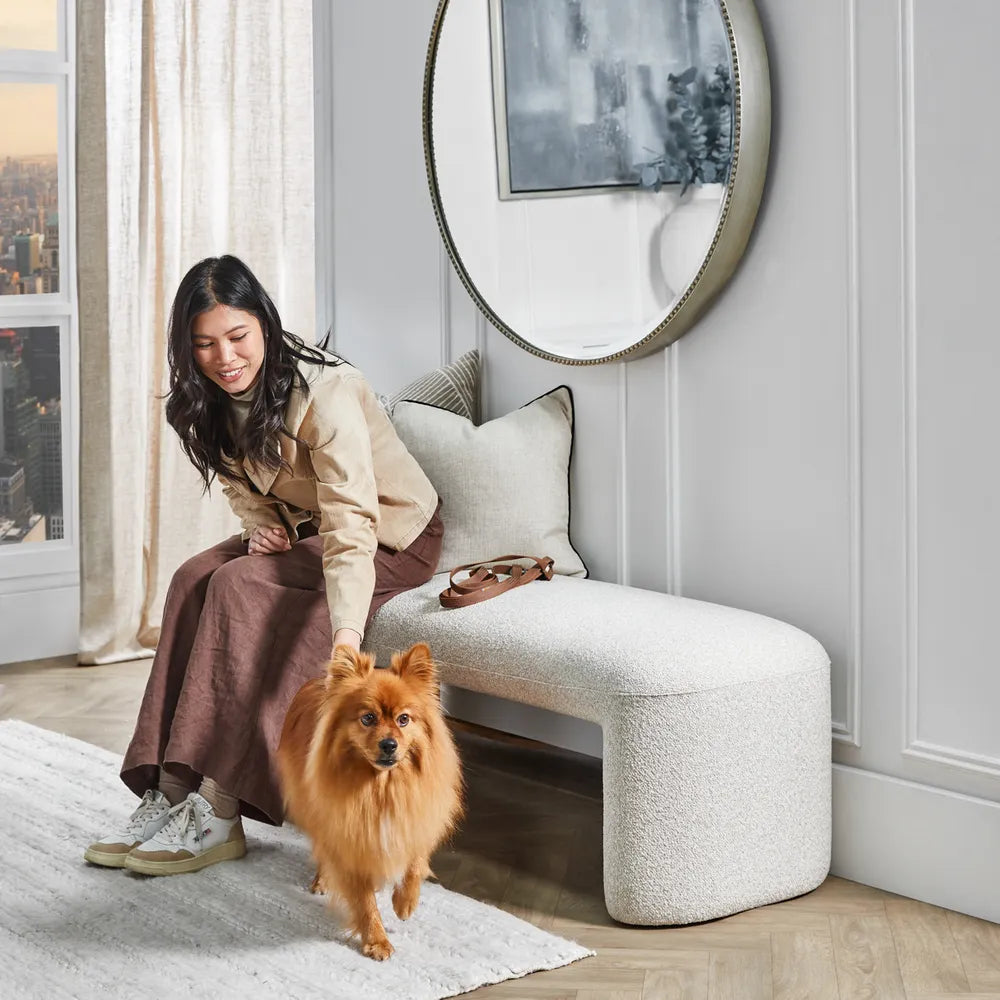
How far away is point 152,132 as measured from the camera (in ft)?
13.8

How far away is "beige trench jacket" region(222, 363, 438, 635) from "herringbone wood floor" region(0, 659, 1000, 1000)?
0.59 metres

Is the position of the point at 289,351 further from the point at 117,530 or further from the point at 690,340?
the point at 117,530

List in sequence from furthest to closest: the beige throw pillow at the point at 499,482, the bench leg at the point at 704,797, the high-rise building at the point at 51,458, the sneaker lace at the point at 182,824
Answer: the high-rise building at the point at 51,458 < the beige throw pillow at the point at 499,482 < the sneaker lace at the point at 182,824 < the bench leg at the point at 704,797

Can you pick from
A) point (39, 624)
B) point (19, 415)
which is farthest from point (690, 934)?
point (19, 415)

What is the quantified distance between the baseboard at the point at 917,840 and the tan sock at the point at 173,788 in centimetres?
121

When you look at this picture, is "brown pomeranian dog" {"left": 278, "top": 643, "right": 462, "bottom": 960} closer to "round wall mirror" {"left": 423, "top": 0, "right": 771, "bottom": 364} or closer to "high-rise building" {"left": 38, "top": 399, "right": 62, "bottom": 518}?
"round wall mirror" {"left": 423, "top": 0, "right": 771, "bottom": 364}

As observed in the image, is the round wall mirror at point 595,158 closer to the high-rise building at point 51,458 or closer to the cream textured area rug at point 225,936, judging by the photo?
the cream textured area rug at point 225,936

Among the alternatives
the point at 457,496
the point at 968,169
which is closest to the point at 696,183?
the point at 968,169

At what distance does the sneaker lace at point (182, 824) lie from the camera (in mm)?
2494

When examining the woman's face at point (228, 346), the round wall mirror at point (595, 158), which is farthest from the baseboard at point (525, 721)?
the woman's face at point (228, 346)

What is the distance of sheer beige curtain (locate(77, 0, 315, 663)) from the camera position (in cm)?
414

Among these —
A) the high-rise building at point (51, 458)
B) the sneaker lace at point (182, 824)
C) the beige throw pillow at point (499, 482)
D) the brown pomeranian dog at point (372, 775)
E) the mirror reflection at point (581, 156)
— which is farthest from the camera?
the high-rise building at point (51, 458)

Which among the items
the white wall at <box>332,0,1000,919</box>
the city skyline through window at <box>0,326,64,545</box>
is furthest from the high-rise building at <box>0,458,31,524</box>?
the white wall at <box>332,0,1000,919</box>

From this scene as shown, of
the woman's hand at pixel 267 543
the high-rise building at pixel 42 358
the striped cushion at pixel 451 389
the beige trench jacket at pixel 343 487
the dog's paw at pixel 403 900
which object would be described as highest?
the high-rise building at pixel 42 358
